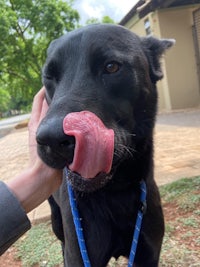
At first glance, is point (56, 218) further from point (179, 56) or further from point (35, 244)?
point (179, 56)

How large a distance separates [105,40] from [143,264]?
1329mm

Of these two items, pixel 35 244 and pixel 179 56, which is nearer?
pixel 35 244

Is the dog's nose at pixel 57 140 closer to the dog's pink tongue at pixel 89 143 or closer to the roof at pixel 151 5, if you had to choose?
the dog's pink tongue at pixel 89 143

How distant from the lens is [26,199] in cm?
181

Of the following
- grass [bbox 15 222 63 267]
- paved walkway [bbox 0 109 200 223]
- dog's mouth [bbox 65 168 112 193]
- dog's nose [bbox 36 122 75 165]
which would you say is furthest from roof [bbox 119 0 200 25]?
dog's nose [bbox 36 122 75 165]

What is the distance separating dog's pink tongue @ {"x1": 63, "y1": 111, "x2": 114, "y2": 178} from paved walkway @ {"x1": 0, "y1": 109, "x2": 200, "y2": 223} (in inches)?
53.7

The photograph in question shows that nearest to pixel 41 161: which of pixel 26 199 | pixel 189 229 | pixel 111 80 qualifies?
pixel 26 199

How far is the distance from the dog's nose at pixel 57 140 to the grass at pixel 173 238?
1.67m

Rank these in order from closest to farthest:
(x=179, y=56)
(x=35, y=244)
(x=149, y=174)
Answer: (x=149, y=174), (x=35, y=244), (x=179, y=56)

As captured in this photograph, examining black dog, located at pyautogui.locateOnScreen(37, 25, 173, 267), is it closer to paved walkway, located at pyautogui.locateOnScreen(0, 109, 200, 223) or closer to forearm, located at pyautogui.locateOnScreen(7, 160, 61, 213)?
forearm, located at pyautogui.locateOnScreen(7, 160, 61, 213)

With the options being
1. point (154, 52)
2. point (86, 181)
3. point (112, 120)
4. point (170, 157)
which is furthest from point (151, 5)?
point (86, 181)

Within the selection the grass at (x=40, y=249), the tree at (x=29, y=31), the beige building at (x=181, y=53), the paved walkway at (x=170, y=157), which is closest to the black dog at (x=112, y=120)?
the paved walkway at (x=170, y=157)

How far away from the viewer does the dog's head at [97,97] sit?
4.89ft

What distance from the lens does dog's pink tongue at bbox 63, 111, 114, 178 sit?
1.46 m
